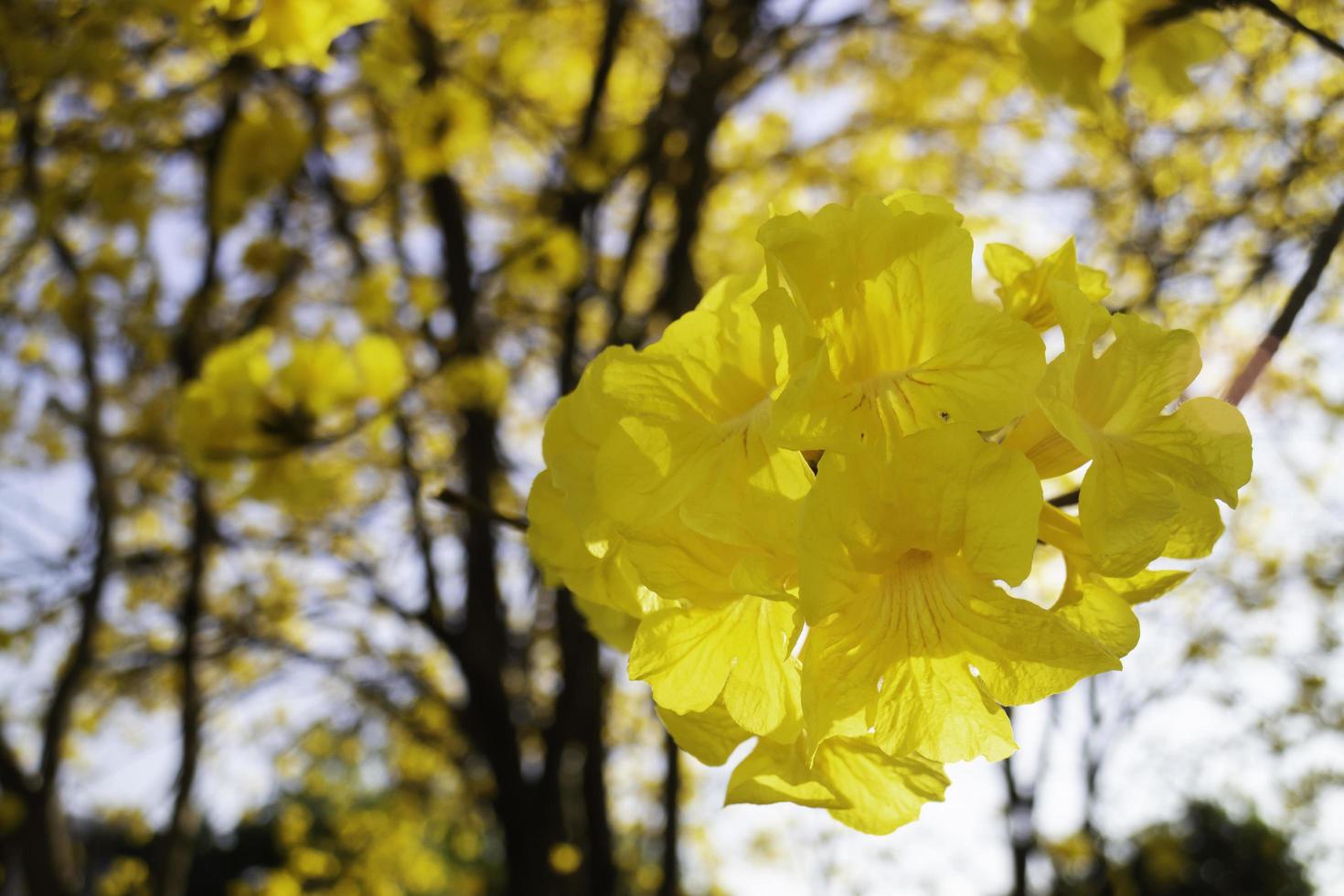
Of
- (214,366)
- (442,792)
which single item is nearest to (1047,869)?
(442,792)

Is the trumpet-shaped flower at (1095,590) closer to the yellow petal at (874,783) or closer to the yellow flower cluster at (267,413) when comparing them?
the yellow petal at (874,783)

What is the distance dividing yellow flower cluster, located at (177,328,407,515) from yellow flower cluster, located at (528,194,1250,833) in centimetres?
186

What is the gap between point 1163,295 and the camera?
4871 mm

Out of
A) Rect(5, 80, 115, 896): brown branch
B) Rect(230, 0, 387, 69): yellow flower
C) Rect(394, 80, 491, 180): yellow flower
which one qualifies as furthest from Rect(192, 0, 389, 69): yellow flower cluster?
Result: Rect(5, 80, 115, 896): brown branch

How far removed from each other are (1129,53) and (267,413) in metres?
2.13

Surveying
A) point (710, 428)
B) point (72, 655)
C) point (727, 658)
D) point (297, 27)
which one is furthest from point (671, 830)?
point (710, 428)

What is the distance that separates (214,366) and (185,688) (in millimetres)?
3082

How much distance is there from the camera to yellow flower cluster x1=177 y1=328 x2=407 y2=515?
256 centimetres

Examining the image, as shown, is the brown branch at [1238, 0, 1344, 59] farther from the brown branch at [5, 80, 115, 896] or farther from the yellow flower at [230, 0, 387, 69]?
the brown branch at [5, 80, 115, 896]

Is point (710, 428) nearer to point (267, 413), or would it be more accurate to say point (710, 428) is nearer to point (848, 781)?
point (848, 781)

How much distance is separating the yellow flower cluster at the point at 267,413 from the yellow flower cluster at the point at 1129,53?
179 cm

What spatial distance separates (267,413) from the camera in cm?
266

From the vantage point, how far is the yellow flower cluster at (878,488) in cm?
79

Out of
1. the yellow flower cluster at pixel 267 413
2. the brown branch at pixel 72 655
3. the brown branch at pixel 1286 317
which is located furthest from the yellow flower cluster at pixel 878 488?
the brown branch at pixel 72 655
